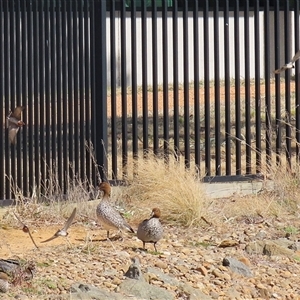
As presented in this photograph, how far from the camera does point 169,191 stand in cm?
1025

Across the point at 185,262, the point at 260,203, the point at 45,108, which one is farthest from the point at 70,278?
the point at 45,108

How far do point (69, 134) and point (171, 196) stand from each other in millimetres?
1808

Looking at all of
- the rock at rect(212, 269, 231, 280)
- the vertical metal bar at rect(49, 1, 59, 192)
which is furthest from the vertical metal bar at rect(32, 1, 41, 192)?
the rock at rect(212, 269, 231, 280)

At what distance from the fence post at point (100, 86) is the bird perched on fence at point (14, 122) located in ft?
2.89

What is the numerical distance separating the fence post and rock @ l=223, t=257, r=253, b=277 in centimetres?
338

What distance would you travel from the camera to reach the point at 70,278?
24.5 ft

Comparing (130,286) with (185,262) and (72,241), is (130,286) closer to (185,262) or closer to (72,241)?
(185,262)

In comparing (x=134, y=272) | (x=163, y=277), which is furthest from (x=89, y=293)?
(x=163, y=277)

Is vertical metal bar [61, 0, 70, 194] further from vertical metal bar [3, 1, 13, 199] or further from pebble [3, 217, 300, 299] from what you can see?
pebble [3, 217, 300, 299]

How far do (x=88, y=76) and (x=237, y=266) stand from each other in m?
3.95

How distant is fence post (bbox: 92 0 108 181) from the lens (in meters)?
11.4

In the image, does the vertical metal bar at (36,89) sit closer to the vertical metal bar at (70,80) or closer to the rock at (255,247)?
the vertical metal bar at (70,80)

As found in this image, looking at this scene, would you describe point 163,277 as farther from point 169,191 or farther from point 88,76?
point 88,76

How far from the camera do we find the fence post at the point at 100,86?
11438mm
